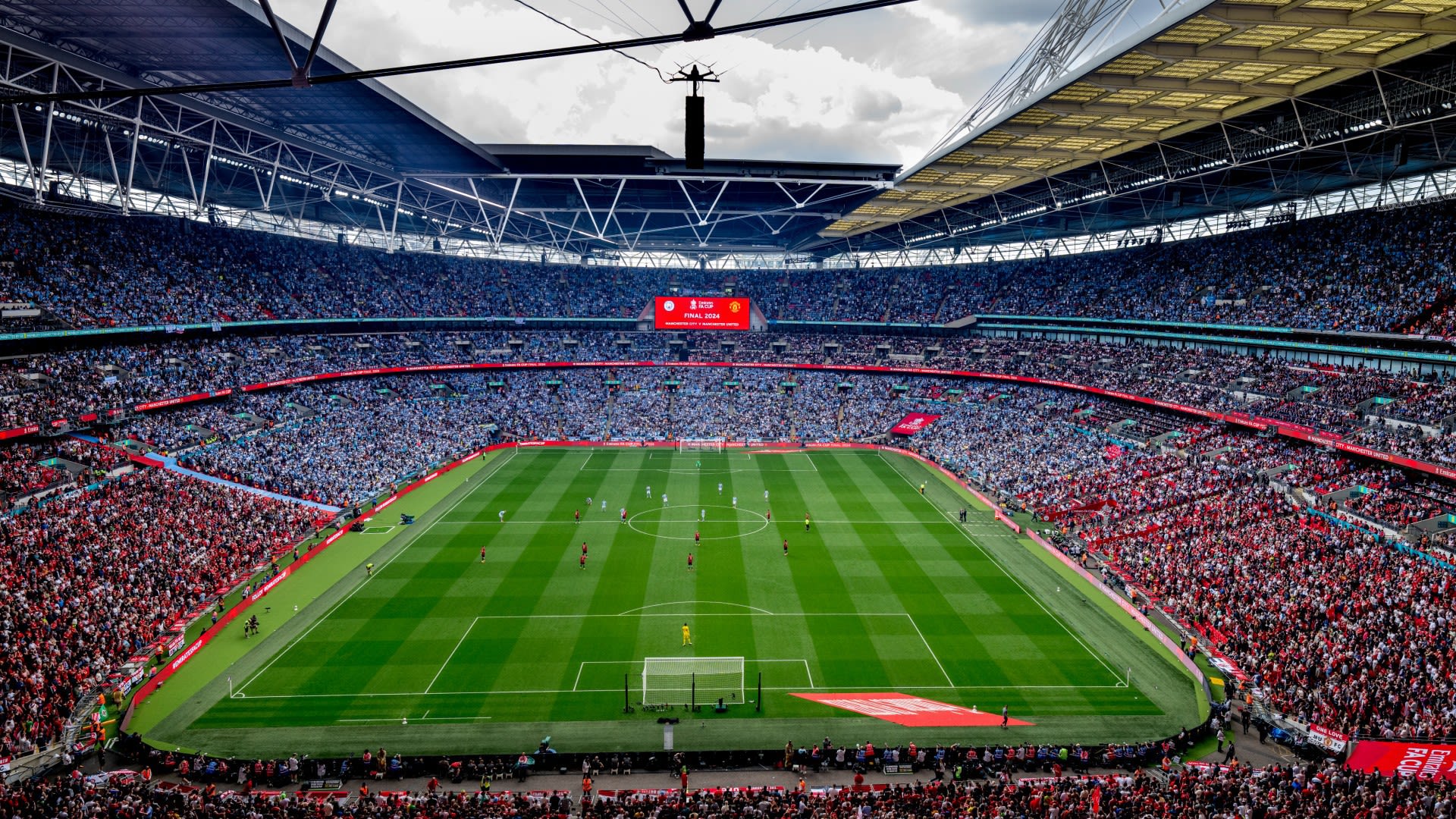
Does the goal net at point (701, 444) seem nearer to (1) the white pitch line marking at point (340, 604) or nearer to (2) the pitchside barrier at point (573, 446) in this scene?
(2) the pitchside barrier at point (573, 446)

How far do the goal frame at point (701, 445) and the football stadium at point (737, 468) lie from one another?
0.28 m

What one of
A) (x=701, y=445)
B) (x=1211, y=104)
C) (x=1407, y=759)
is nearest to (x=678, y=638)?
(x=1407, y=759)

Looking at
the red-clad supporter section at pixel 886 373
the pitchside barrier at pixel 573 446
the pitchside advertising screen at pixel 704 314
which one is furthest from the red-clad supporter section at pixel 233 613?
the pitchside advertising screen at pixel 704 314

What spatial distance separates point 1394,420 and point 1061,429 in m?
19.5

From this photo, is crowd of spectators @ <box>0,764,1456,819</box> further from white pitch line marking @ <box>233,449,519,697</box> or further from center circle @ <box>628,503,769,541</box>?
center circle @ <box>628,503,769,541</box>

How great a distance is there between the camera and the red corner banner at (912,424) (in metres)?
63.2

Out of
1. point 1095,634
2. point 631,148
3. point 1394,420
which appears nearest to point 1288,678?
point 1095,634

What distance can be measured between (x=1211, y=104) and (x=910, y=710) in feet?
89.7

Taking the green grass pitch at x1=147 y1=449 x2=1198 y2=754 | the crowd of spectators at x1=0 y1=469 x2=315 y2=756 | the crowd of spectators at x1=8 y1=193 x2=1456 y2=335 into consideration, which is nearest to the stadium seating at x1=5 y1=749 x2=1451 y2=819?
the green grass pitch at x1=147 y1=449 x2=1198 y2=754

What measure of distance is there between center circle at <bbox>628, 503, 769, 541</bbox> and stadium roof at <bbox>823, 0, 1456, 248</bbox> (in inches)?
853

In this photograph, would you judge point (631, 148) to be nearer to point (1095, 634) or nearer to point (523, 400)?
point (523, 400)

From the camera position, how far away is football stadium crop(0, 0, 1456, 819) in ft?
65.3

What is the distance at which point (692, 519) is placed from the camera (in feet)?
136

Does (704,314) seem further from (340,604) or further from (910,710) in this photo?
(910,710)
